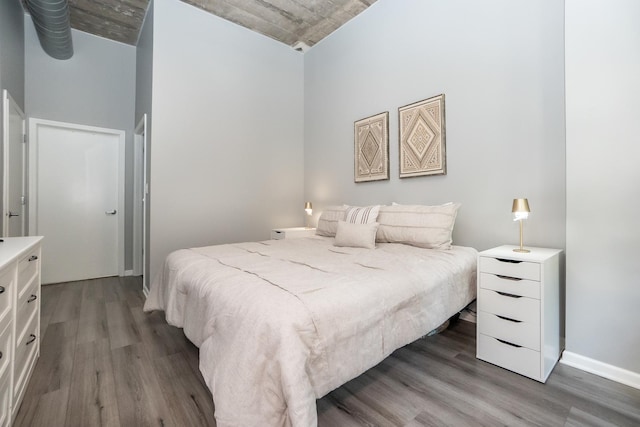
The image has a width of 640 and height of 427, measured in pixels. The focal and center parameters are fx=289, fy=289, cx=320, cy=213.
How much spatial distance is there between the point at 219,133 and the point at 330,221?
1779mm

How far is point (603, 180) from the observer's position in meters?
1.68

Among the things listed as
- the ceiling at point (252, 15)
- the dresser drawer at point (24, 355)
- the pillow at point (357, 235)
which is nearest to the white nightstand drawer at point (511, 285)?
the pillow at point (357, 235)

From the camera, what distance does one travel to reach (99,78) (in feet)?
12.9

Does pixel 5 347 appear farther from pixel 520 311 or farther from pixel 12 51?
pixel 12 51

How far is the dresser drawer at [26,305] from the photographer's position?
1450mm

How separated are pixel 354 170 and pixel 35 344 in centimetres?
314

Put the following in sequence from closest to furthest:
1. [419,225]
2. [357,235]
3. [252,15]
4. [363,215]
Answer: [419,225] → [357,235] → [363,215] → [252,15]

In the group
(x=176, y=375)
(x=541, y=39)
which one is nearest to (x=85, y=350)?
(x=176, y=375)

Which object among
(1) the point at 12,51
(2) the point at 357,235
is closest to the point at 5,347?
(2) the point at 357,235

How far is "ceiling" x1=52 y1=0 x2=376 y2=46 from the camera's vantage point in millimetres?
3303

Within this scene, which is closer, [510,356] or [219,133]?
[510,356]

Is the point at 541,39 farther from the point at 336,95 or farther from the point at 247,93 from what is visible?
the point at 247,93

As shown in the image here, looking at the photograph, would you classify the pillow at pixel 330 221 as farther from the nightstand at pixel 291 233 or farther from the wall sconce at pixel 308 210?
the wall sconce at pixel 308 210

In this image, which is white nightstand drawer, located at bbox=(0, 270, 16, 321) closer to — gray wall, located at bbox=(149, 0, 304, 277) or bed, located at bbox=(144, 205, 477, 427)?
bed, located at bbox=(144, 205, 477, 427)
